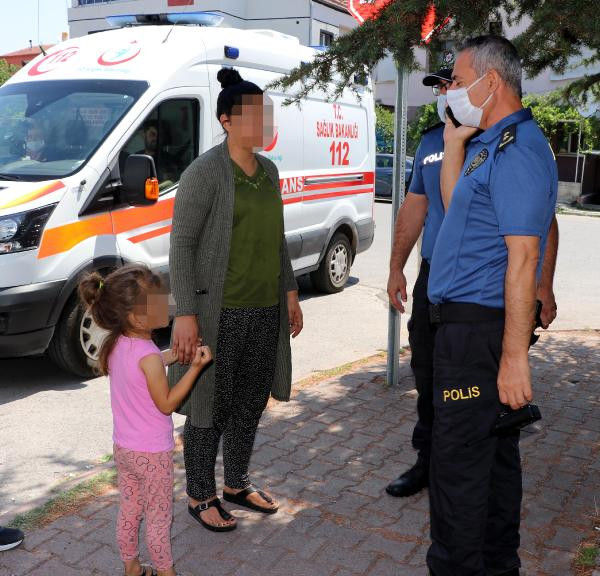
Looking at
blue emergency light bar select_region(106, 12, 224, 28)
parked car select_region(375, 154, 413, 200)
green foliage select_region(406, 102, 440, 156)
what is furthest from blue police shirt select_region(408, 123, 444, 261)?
parked car select_region(375, 154, 413, 200)

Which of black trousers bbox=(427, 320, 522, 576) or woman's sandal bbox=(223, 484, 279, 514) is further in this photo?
woman's sandal bbox=(223, 484, 279, 514)

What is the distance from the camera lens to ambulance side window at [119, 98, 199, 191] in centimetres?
623

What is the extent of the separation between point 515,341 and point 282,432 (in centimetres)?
239

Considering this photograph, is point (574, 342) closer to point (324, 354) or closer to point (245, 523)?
point (324, 354)

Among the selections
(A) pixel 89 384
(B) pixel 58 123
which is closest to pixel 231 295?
(A) pixel 89 384

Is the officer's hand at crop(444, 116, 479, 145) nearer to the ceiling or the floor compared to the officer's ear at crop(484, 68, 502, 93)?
nearer to the floor

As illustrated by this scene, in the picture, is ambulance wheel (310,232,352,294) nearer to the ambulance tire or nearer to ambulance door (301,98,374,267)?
ambulance door (301,98,374,267)

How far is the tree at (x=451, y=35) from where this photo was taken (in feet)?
11.9

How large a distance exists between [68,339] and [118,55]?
8.07 feet

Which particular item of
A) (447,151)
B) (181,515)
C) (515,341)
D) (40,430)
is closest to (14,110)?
(40,430)

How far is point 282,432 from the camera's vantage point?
15.8ft

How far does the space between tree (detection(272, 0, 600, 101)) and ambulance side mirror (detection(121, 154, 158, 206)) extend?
1.86 meters

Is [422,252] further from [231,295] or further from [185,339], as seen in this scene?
[185,339]

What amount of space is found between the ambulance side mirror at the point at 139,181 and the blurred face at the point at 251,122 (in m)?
2.47
